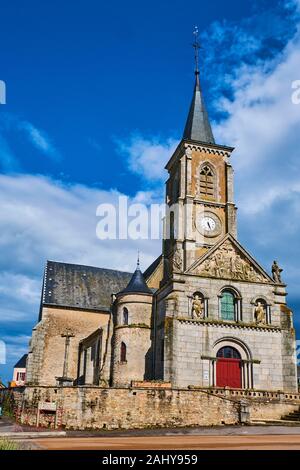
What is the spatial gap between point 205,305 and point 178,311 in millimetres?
2138

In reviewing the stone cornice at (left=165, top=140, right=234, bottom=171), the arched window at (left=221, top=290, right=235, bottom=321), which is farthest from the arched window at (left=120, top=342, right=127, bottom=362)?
the stone cornice at (left=165, top=140, right=234, bottom=171)

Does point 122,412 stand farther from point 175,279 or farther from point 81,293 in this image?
point 81,293

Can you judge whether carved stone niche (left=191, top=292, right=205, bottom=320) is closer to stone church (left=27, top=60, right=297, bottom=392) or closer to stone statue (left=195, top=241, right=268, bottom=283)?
stone church (left=27, top=60, right=297, bottom=392)

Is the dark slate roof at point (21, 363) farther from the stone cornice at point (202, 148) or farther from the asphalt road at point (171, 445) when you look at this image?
the asphalt road at point (171, 445)

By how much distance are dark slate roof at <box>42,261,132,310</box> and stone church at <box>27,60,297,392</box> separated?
0.16m

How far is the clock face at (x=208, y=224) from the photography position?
40.6 meters

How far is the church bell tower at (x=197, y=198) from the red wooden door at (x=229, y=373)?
9424 mm

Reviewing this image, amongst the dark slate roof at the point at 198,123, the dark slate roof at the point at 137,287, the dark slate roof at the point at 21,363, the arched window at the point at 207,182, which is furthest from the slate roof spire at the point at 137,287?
the dark slate roof at the point at 21,363

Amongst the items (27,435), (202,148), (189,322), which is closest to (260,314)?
(189,322)

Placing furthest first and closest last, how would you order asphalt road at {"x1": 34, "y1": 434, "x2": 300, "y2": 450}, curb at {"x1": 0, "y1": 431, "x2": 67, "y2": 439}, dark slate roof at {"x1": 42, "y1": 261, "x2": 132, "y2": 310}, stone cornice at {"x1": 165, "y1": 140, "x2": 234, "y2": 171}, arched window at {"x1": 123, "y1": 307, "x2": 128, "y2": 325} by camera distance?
stone cornice at {"x1": 165, "y1": 140, "x2": 234, "y2": 171}, dark slate roof at {"x1": 42, "y1": 261, "x2": 132, "y2": 310}, arched window at {"x1": 123, "y1": 307, "x2": 128, "y2": 325}, curb at {"x1": 0, "y1": 431, "x2": 67, "y2": 439}, asphalt road at {"x1": 34, "y1": 434, "x2": 300, "y2": 450}

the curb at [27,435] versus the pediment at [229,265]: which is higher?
the pediment at [229,265]

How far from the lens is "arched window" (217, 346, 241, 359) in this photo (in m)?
31.2

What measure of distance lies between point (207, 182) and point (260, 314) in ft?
48.1
